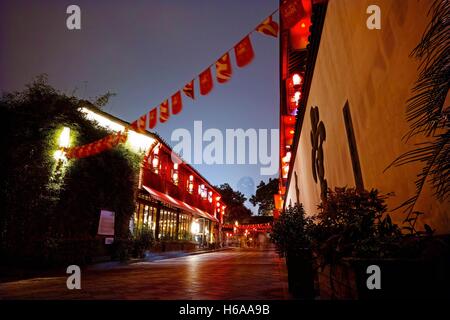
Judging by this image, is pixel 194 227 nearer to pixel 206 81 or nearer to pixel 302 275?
pixel 206 81

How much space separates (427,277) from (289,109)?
1328 centimetres

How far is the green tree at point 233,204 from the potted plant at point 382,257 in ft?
150

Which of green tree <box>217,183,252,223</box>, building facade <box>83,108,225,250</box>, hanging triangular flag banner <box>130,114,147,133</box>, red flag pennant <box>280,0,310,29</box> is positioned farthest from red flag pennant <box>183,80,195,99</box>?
green tree <box>217,183,252,223</box>

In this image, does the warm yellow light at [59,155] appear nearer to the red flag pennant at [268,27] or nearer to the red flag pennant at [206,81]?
the red flag pennant at [206,81]

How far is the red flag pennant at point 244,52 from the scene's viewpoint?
6.14m

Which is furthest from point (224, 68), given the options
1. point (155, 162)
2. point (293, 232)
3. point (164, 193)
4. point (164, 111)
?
point (164, 193)

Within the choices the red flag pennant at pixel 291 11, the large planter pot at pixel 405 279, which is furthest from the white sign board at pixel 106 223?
the large planter pot at pixel 405 279

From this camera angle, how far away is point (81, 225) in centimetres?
1011

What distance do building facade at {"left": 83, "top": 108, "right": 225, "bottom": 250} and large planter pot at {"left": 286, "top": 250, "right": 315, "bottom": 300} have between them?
9.89 meters

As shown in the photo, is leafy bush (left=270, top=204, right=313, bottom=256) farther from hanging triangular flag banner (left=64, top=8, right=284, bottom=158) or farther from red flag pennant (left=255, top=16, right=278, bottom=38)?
red flag pennant (left=255, top=16, right=278, bottom=38)
